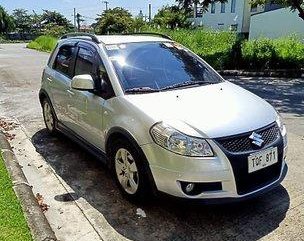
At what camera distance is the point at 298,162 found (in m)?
4.87

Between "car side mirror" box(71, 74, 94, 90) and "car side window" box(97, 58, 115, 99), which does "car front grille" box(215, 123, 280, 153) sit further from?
"car side mirror" box(71, 74, 94, 90)

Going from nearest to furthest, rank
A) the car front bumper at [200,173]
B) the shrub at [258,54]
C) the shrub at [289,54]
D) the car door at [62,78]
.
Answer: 1. the car front bumper at [200,173]
2. the car door at [62,78]
3. the shrub at [289,54]
4. the shrub at [258,54]

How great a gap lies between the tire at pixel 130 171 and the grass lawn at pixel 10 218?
1053 millimetres

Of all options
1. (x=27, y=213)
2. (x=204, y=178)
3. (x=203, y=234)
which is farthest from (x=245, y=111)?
(x=27, y=213)

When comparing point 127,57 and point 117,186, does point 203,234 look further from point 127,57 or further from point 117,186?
point 127,57

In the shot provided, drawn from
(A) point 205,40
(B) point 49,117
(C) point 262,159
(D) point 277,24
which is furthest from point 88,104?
(D) point 277,24

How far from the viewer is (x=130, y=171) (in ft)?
12.4

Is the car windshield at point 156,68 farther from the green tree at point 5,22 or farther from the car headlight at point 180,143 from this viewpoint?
the green tree at point 5,22

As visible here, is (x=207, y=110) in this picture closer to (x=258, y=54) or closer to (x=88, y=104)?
(x=88, y=104)

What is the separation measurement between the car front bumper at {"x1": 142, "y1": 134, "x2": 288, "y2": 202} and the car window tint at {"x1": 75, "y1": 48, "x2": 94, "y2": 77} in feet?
5.38

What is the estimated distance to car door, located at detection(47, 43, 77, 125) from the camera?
5.18 meters

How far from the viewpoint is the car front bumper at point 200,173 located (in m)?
3.17

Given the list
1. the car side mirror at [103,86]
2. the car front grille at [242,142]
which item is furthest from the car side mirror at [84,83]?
the car front grille at [242,142]

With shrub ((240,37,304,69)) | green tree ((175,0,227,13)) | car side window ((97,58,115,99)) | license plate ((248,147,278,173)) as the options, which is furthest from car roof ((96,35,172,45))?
green tree ((175,0,227,13))
